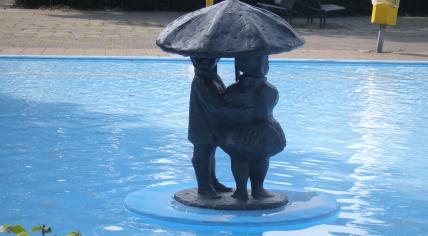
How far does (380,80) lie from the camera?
12.9 meters

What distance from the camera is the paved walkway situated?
15133 mm

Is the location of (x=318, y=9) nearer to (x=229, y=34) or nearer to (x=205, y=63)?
(x=205, y=63)

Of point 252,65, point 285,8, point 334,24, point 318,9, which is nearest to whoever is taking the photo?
point 252,65

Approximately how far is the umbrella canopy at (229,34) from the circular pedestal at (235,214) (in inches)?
42.5

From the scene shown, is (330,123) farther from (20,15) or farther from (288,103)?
(20,15)

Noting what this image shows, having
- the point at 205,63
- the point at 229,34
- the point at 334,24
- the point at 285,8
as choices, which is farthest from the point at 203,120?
the point at 334,24

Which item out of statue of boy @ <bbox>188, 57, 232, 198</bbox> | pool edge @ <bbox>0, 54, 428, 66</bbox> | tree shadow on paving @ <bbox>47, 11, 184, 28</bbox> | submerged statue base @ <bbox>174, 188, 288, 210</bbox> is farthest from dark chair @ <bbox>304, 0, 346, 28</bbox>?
statue of boy @ <bbox>188, 57, 232, 198</bbox>

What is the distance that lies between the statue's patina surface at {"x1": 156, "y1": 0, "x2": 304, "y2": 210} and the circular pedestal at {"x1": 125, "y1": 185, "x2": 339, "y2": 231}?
0.38 feet

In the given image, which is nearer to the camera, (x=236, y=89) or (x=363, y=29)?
(x=236, y=89)

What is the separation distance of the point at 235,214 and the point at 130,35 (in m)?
13.1

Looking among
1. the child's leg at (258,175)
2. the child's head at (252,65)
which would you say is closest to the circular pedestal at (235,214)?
the child's leg at (258,175)

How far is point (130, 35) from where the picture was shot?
18.2m

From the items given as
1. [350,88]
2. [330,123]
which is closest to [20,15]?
[350,88]

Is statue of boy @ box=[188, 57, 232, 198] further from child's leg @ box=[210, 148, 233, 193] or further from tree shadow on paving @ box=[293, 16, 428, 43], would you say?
tree shadow on paving @ box=[293, 16, 428, 43]
